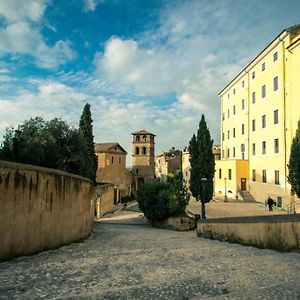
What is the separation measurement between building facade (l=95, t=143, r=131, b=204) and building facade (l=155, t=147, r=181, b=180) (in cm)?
2657

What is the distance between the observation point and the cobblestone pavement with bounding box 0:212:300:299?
209 inches

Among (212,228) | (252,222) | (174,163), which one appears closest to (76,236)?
(212,228)

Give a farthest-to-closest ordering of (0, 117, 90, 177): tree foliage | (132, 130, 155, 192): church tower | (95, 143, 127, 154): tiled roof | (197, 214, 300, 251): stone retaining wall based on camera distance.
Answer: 1. (132, 130, 155, 192): church tower
2. (95, 143, 127, 154): tiled roof
3. (0, 117, 90, 177): tree foliage
4. (197, 214, 300, 251): stone retaining wall

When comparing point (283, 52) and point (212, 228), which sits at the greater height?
point (283, 52)

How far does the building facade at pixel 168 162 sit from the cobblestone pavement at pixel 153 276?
78.7m

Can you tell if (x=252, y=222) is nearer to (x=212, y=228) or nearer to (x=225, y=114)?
(x=212, y=228)

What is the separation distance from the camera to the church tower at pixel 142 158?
73.6m

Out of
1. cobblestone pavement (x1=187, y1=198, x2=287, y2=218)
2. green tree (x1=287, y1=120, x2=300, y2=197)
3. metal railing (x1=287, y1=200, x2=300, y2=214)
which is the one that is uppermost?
green tree (x1=287, y1=120, x2=300, y2=197)

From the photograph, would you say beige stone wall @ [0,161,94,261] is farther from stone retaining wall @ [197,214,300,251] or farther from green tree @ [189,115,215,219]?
green tree @ [189,115,215,219]

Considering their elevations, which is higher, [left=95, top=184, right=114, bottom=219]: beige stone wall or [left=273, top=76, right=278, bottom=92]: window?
[left=273, top=76, right=278, bottom=92]: window

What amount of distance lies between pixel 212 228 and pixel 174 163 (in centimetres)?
8174

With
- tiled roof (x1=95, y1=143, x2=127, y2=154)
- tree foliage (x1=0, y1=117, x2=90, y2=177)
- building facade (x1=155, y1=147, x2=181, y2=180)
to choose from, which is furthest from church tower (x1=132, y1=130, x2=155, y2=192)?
tree foliage (x1=0, y1=117, x2=90, y2=177)

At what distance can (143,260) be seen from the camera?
26.8 feet

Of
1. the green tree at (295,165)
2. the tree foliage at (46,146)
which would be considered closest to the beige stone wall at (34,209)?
the tree foliage at (46,146)
